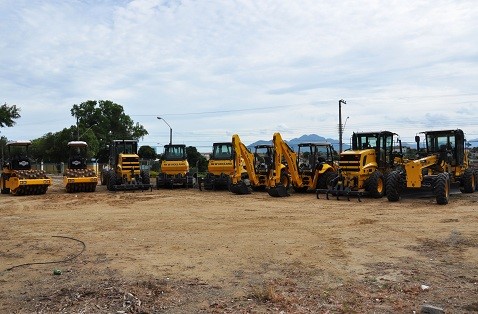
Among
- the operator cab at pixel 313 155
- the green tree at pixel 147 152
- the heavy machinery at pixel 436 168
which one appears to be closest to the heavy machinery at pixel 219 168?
the operator cab at pixel 313 155

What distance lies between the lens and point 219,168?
2617cm

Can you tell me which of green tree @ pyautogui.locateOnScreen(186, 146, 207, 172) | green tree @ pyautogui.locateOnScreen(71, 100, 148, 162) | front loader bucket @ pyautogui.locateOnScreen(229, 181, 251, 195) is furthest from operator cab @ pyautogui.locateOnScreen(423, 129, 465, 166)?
green tree @ pyautogui.locateOnScreen(71, 100, 148, 162)

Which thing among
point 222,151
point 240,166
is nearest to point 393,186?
point 240,166

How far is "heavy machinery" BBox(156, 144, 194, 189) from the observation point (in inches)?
1082

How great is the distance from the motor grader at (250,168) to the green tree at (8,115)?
39.4 metres

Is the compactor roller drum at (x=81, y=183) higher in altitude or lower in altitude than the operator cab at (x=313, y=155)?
lower

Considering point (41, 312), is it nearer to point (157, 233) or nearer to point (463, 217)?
point (157, 233)

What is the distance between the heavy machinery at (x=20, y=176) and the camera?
→ 946 inches

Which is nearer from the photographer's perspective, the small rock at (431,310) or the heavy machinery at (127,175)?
the small rock at (431,310)

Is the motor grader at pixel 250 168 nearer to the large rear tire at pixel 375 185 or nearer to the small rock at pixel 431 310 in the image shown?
the large rear tire at pixel 375 185

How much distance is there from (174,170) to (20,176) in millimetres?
8010

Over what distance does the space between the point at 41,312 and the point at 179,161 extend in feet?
71.6

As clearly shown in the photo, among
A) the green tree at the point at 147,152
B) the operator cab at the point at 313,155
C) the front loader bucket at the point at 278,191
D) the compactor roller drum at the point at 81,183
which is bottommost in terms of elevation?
the front loader bucket at the point at 278,191

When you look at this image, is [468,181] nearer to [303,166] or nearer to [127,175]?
[303,166]
